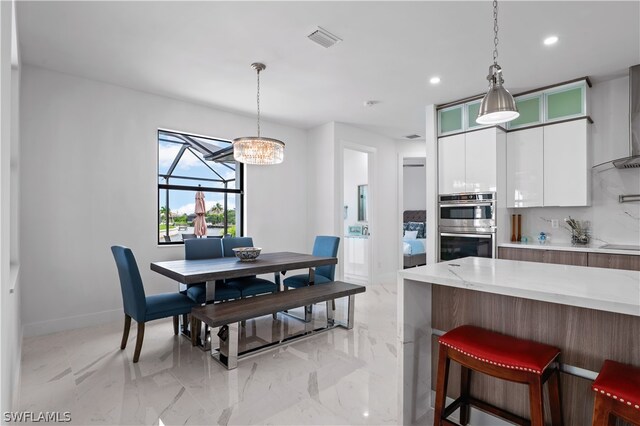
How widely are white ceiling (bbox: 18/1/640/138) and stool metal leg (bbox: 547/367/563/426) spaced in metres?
2.39

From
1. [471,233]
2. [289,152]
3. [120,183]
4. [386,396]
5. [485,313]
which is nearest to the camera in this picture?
[485,313]

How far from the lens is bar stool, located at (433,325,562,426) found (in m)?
1.35

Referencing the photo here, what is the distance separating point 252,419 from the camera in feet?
6.49

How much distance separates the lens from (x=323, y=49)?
3.01 metres

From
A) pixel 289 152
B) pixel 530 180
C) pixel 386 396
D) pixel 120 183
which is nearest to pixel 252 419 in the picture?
pixel 386 396

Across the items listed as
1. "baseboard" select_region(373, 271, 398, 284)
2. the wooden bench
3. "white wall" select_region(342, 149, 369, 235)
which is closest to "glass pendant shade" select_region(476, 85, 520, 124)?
the wooden bench

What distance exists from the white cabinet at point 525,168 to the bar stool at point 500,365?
2889 mm

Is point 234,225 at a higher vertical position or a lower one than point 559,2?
lower

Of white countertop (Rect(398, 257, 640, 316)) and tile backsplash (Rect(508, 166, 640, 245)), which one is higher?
tile backsplash (Rect(508, 166, 640, 245))

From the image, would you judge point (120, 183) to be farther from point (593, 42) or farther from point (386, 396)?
point (593, 42)

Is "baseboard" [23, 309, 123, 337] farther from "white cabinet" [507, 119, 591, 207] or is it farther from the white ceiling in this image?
"white cabinet" [507, 119, 591, 207]

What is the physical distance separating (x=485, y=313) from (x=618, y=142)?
10.7ft

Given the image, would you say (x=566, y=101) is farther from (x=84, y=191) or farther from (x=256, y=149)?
(x=84, y=191)

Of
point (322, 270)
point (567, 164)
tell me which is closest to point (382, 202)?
point (322, 270)
